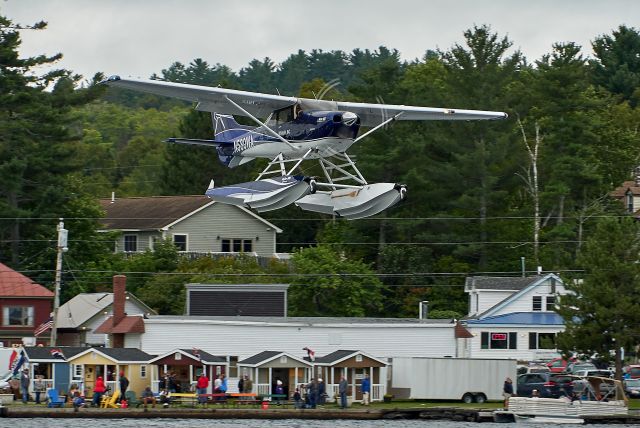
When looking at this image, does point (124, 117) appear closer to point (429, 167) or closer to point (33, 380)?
point (429, 167)

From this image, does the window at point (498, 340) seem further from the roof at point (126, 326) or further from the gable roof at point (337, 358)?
the roof at point (126, 326)

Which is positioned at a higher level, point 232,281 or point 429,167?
point 429,167

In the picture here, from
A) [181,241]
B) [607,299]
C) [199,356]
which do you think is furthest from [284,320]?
[181,241]

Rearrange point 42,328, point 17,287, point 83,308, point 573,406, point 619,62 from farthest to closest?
1. point 619,62
2. point 17,287
3. point 83,308
4. point 42,328
5. point 573,406

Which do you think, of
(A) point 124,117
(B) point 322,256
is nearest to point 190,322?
(B) point 322,256

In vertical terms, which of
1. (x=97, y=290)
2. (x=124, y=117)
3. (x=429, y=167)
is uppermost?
(x=124, y=117)

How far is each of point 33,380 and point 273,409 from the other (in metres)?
8.33

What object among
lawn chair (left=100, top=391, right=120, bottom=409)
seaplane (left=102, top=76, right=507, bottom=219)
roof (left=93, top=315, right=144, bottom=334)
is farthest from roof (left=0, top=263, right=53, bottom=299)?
seaplane (left=102, top=76, right=507, bottom=219)

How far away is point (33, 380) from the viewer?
48562 millimetres

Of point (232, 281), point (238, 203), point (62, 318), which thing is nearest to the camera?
point (238, 203)

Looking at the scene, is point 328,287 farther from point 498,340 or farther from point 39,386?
point 39,386

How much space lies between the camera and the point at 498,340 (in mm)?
59812

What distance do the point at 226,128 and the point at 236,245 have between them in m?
29.7

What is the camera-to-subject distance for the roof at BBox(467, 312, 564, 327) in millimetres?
59656
